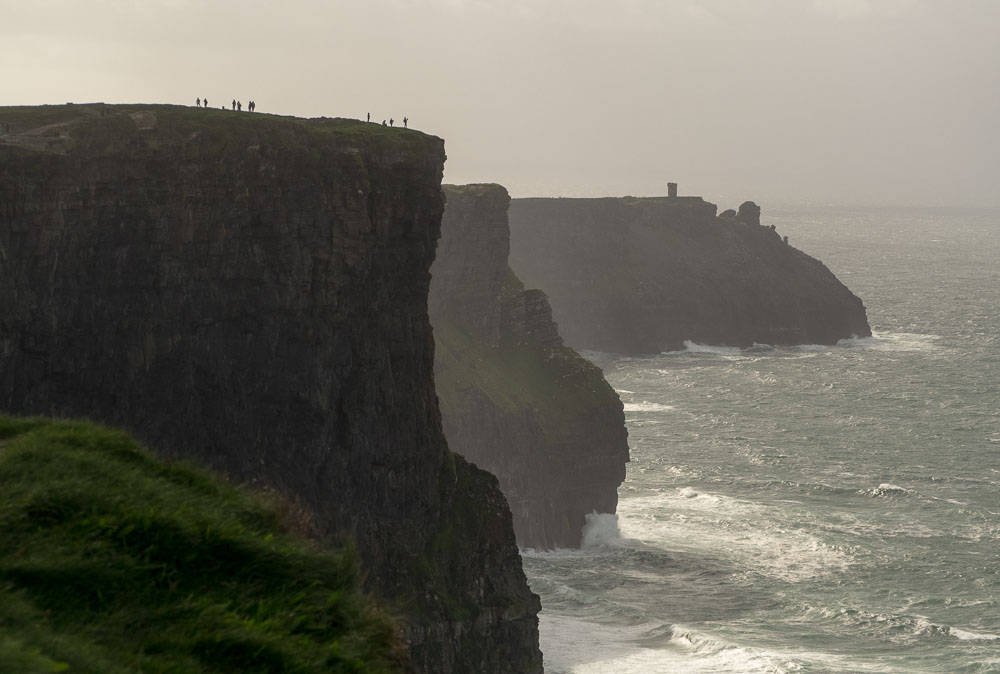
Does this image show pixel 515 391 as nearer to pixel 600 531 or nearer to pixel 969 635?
pixel 600 531

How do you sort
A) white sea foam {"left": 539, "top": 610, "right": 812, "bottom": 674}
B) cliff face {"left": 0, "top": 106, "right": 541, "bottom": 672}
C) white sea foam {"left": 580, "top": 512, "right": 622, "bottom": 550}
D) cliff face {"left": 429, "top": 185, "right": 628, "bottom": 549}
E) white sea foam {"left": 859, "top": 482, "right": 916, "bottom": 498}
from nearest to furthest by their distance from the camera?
cliff face {"left": 0, "top": 106, "right": 541, "bottom": 672}, white sea foam {"left": 539, "top": 610, "right": 812, "bottom": 674}, cliff face {"left": 429, "top": 185, "right": 628, "bottom": 549}, white sea foam {"left": 580, "top": 512, "right": 622, "bottom": 550}, white sea foam {"left": 859, "top": 482, "right": 916, "bottom": 498}

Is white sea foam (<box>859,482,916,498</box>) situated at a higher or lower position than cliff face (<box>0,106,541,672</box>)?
lower

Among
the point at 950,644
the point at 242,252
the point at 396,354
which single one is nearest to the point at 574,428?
the point at 950,644

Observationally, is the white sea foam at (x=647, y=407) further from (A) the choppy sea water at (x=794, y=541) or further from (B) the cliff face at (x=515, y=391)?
(B) the cliff face at (x=515, y=391)

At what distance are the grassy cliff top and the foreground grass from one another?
3607 cm

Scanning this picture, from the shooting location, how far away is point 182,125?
5550cm

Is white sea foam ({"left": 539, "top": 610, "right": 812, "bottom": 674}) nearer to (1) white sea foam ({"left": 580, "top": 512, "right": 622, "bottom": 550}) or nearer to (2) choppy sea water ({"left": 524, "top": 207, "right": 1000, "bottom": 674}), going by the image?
(2) choppy sea water ({"left": 524, "top": 207, "right": 1000, "bottom": 674})

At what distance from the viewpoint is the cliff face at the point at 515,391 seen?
98000 mm

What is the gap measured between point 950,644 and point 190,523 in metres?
63.9

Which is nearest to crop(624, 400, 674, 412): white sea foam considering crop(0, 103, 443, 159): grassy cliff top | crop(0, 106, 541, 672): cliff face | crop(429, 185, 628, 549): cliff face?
crop(429, 185, 628, 549): cliff face

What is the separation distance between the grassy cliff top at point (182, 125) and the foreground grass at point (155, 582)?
36071mm

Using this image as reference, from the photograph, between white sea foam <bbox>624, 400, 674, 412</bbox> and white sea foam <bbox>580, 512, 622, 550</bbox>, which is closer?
white sea foam <bbox>580, 512, 622, 550</bbox>

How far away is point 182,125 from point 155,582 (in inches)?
1677

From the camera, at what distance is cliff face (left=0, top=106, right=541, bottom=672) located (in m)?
51.5
